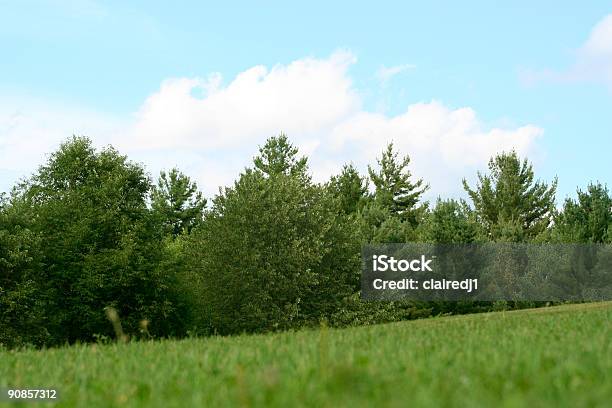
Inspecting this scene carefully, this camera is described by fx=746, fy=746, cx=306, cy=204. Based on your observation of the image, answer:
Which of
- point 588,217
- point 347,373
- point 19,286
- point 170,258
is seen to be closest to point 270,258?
point 170,258

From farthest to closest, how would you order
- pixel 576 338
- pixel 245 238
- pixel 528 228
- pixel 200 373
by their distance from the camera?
1. pixel 528 228
2. pixel 245 238
3. pixel 576 338
4. pixel 200 373

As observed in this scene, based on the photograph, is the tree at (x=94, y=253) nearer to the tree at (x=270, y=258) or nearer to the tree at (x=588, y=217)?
the tree at (x=270, y=258)

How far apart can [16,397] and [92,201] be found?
50.6m

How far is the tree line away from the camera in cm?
5091

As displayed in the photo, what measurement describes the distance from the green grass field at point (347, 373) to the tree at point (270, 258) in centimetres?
4180

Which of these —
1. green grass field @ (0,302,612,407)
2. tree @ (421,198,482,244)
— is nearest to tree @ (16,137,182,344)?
tree @ (421,198,482,244)

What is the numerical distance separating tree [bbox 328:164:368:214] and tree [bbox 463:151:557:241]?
15.0 m

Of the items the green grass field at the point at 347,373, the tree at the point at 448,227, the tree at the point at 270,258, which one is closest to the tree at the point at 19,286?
the tree at the point at 270,258

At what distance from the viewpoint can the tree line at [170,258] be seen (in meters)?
50.9

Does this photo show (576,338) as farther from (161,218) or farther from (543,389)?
(161,218)

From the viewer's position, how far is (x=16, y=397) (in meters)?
6.72

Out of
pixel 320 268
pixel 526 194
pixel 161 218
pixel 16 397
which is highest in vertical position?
pixel 526 194

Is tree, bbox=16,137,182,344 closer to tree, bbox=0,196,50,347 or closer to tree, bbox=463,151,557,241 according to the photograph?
tree, bbox=0,196,50,347

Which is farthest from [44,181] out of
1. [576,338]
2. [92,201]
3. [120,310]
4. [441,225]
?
[576,338]
